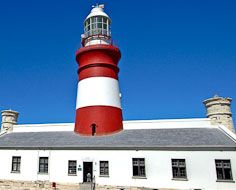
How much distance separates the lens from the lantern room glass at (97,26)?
24.8 m

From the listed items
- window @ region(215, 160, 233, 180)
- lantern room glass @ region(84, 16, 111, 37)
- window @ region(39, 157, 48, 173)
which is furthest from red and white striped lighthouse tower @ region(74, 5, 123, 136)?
window @ region(215, 160, 233, 180)

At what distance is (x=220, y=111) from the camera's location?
69.2 feet

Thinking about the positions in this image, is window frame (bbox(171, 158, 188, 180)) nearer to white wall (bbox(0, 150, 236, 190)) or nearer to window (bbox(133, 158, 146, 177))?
white wall (bbox(0, 150, 236, 190))

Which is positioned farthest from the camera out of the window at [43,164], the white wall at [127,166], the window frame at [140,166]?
the window at [43,164]

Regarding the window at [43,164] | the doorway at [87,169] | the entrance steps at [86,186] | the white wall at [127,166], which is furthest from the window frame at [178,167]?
the window at [43,164]

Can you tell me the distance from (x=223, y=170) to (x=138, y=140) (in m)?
6.61

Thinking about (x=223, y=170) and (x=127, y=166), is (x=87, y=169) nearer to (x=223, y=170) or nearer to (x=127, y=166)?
(x=127, y=166)

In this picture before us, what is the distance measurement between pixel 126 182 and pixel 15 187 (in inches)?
397

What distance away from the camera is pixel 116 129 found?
73.0 feet

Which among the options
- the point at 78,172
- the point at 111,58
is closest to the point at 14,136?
the point at 78,172

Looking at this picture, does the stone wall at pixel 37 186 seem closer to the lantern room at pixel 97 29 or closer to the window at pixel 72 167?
the window at pixel 72 167

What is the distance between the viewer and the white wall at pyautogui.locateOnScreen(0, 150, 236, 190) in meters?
17.0

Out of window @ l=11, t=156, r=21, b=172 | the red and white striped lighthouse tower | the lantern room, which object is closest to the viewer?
window @ l=11, t=156, r=21, b=172

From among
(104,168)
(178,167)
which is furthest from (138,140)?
(178,167)
